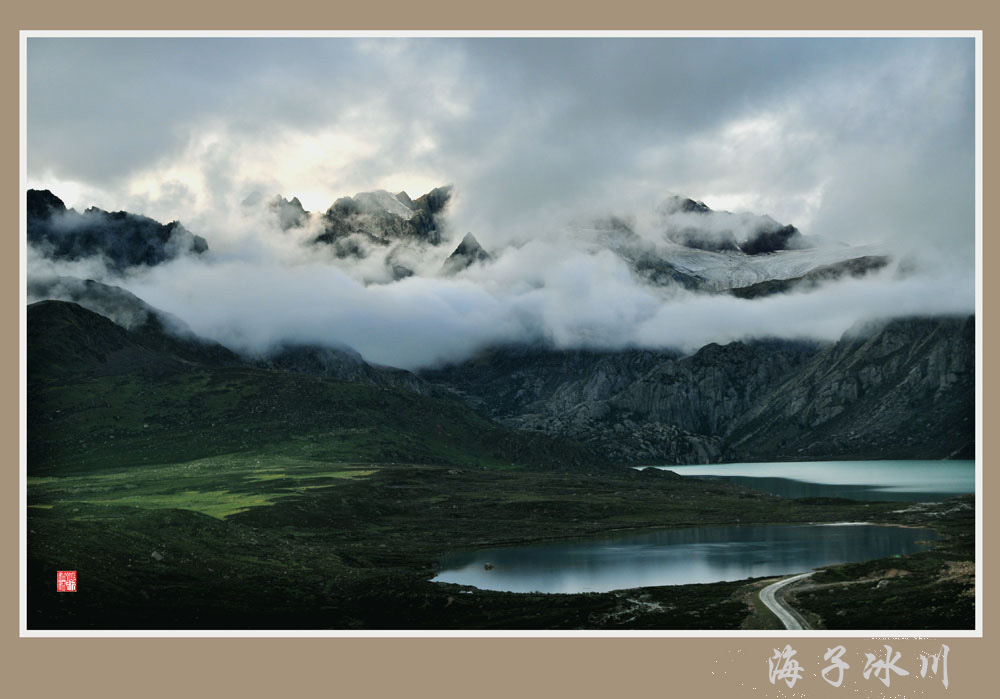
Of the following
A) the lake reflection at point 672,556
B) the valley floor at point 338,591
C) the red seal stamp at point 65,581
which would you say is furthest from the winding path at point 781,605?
the red seal stamp at point 65,581

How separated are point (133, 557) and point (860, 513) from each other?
480ft

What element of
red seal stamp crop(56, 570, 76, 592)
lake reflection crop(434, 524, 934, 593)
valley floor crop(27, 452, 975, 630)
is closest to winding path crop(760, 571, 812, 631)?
valley floor crop(27, 452, 975, 630)

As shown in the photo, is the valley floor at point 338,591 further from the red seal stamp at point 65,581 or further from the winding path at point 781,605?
the winding path at point 781,605

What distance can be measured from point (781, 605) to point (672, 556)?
5159cm

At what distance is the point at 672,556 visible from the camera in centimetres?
12312

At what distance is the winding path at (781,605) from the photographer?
204 feet

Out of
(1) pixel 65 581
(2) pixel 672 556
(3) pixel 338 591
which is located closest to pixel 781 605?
(3) pixel 338 591

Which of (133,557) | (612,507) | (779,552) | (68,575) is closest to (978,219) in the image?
(68,575)

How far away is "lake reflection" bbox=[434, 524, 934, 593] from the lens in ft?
333

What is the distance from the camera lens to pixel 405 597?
84188mm

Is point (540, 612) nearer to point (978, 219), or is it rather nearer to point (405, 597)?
point (405, 597)

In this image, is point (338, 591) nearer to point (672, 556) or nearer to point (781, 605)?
point (781, 605)

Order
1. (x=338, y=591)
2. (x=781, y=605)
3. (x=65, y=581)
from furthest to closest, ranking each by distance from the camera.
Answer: (x=338, y=591), (x=781, y=605), (x=65, y=581)

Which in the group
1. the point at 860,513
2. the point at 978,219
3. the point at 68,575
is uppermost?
the point at 978,219
